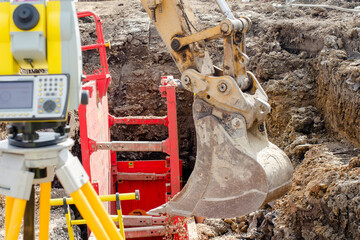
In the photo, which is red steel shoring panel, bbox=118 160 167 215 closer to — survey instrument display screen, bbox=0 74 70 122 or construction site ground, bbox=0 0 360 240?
construction site ground, bbox=0 0 360 240

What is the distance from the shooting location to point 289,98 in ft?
20.1

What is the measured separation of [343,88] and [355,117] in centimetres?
41

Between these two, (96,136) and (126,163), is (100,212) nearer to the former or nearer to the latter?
(96,136)

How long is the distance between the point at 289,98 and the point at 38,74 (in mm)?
4723

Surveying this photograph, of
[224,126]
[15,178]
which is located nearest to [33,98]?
[15,178]

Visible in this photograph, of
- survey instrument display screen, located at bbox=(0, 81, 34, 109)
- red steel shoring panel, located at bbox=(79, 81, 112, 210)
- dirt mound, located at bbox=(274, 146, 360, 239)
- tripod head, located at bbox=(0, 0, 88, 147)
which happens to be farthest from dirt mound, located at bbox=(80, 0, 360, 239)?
survey instrument display screen, located at bbox=(0, 81, 34, 109)

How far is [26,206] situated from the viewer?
83.9 inches

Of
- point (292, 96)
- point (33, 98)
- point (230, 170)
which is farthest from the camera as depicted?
point (292, 96)

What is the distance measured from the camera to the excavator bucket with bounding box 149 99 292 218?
3.00 meters

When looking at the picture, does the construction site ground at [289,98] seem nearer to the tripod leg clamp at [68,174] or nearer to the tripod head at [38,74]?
the tripod leg clamp at [68,174]

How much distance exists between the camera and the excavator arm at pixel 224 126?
3031 millimetres

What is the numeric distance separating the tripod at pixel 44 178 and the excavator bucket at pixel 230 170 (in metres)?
1.21

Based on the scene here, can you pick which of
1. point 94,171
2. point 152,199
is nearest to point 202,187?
point 94,171

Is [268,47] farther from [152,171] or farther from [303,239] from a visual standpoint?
[303,239]
